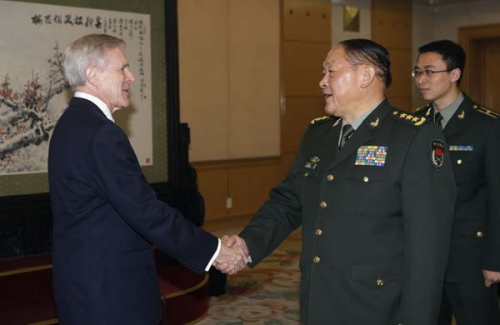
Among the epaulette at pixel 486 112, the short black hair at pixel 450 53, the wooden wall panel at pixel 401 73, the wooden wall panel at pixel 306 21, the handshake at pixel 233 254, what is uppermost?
the wooden wall panel at pixel 306 21

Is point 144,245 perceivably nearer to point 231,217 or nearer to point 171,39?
point 171,39

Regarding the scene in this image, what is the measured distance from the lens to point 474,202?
2.93m

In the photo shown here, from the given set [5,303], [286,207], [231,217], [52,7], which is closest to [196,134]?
[231,217]

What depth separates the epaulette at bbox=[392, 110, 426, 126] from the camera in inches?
84.7

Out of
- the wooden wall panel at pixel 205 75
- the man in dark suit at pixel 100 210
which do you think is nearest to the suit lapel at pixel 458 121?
the man in dark suit at pixel 100 210

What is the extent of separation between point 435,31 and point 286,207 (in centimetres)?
943

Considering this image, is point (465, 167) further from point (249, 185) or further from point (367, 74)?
point (249, 185)

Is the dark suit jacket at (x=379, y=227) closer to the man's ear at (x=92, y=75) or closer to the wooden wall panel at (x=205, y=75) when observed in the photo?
the man's ear at (x=92, y=75)

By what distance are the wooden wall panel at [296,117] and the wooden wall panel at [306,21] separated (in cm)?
87

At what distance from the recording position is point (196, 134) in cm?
777

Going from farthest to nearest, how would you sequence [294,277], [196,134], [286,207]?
[196,134]
[294,277]
[286,207]

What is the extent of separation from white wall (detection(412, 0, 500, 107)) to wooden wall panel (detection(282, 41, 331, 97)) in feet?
7.98

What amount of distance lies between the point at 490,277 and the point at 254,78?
19.2 feet

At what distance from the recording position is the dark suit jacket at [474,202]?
9.50 feet
